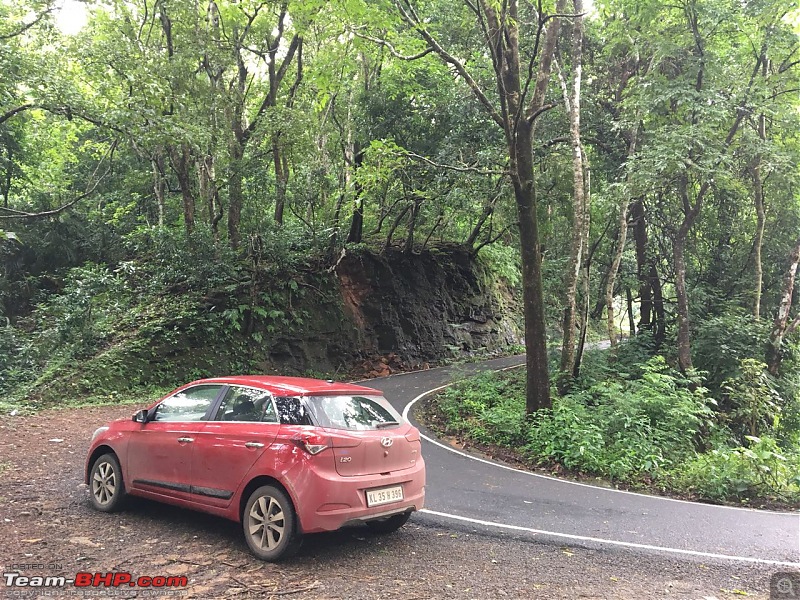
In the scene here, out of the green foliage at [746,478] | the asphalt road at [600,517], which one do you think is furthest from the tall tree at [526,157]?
the green foliage at [746,478]

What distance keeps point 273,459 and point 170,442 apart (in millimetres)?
1560

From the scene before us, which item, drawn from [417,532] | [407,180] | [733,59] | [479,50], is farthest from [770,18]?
[417,532]

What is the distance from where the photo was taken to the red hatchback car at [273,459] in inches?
183

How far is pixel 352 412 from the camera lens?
5.24 metres

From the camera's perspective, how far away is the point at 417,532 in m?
5.86

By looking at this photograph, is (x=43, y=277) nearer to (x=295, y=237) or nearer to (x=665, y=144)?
(x=295, y=237)

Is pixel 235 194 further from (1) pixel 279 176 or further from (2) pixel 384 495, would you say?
(2) pixel 384 495

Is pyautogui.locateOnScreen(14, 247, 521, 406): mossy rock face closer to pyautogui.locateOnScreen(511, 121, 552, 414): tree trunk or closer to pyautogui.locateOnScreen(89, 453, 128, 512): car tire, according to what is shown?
pyautogui.locateOnScreen(89, 453, 128, 512): car tire

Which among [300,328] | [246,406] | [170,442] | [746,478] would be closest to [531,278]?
[746,478]

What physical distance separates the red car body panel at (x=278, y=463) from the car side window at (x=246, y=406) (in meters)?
0.07

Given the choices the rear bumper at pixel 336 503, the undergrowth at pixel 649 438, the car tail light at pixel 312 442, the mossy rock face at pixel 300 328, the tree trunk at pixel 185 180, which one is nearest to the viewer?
the rear bumper at pixel 336 503

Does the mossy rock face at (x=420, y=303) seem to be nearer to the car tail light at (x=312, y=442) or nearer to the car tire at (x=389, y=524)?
the car tire at (x=389, y=524)

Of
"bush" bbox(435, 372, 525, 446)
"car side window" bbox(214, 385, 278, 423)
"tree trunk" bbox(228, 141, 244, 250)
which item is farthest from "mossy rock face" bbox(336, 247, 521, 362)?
"car side window" bbox(214, 385, 278, 423)

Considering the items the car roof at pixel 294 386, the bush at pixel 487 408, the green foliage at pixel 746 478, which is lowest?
the green foliage at pixel 746 478
